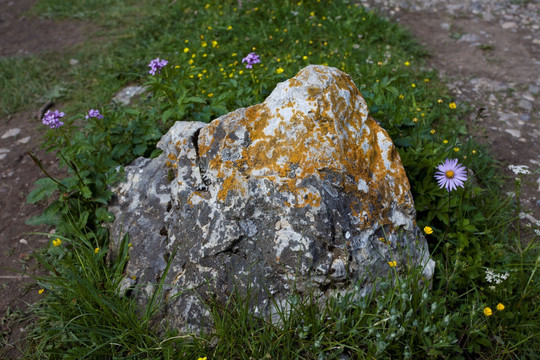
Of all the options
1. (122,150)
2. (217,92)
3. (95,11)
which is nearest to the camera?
(122,150)

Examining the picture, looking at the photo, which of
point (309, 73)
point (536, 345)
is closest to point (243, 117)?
point (309, 73)

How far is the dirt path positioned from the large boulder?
1.72m

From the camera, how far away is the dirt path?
13.7ft

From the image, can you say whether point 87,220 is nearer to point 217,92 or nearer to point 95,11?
point 217,92

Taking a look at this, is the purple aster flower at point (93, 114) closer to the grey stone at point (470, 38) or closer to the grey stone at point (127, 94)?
the grey stone at point (127, 94)

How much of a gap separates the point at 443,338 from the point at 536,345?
768mm

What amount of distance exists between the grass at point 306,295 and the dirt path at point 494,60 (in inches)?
11.3

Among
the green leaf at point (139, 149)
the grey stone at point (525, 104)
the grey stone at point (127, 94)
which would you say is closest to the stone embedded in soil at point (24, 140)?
the grey stone at point (127, 94)

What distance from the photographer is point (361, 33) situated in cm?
567

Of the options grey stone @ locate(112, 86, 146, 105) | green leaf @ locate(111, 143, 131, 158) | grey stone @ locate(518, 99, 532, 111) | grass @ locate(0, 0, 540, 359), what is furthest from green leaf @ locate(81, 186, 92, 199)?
grey stone @ locate(518, 99, 532, 111)

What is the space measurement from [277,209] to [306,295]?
550 mm

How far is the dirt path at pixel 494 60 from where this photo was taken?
13.7 ft

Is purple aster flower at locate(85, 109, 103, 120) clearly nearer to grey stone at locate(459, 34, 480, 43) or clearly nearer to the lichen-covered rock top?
the lichen-covered rock top

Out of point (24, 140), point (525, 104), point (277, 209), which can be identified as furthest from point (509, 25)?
point (24, 140)
